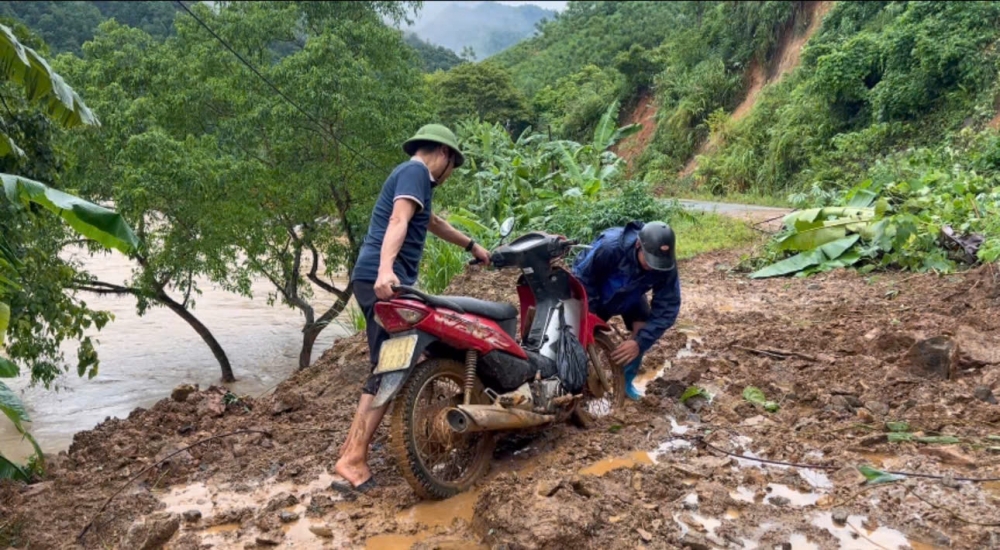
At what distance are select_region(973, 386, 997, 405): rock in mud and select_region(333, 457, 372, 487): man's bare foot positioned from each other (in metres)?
3.20

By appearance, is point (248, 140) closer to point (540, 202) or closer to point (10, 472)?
point (540, 202)

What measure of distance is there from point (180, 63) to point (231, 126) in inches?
63.7

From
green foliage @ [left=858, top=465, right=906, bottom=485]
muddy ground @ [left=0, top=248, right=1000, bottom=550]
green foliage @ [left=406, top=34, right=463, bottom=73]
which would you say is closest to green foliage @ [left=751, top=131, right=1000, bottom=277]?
muddy ground @ [left=0, top=248, right=1000, bottom=550]

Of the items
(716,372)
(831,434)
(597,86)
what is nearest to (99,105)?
(716,372)

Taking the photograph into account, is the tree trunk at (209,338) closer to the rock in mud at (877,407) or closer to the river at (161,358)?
the river at (161,358)

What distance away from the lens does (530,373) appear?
13.1 feet

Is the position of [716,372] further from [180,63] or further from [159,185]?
[180,63]

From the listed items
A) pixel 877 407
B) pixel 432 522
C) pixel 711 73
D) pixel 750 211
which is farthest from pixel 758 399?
pixel 711 73

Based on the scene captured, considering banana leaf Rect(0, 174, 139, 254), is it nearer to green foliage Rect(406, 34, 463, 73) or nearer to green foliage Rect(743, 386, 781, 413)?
green foliage Rect(743, 386, 781, 413)

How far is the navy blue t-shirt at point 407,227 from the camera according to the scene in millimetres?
3721

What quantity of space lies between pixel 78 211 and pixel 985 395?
15.5ft

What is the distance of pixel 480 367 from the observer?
379 cm

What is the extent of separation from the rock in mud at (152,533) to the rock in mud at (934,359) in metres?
4.09

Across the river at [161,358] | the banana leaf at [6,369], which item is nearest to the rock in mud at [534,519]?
the banana leaf at [6,369]
